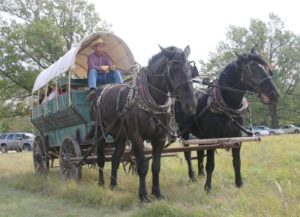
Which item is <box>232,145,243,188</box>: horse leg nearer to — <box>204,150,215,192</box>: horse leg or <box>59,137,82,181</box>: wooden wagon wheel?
<box>204,150,215,192</box>: horse leg

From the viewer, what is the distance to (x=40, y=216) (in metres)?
7.23

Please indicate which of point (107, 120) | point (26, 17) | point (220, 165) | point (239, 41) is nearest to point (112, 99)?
point (107, 120)

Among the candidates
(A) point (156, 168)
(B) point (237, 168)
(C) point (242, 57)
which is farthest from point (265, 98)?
(A) point (156, 168)

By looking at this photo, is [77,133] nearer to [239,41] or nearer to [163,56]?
[163,56]

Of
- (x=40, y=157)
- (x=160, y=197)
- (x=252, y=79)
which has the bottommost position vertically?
(x=160, y=197)

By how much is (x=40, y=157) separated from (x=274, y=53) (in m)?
48.1

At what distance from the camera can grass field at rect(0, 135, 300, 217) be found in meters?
6.05

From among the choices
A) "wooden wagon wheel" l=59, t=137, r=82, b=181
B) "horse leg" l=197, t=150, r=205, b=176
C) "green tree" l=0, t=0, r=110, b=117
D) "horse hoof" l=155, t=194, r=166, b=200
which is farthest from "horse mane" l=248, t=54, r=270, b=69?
"green tree" l=0, t=0, r=110, b=117

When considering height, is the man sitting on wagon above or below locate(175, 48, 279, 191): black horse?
above

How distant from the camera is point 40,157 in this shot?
12.6m

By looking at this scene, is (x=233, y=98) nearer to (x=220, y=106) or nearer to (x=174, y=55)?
(x=220, y=106)

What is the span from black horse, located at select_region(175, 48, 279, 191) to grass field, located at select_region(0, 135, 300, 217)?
0.76m

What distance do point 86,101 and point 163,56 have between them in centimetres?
307

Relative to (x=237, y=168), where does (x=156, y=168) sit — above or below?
above
